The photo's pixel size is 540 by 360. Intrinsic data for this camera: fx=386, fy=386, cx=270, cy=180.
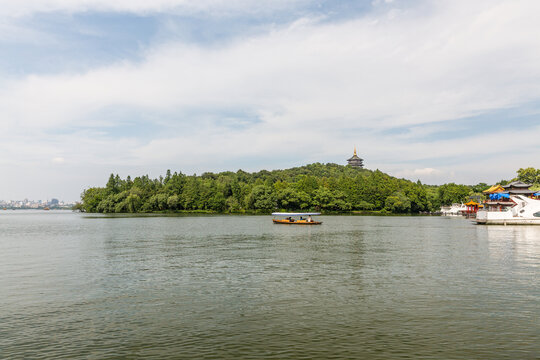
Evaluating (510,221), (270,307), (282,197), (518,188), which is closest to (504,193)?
(518,188)

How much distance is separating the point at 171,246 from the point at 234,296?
85.9ft

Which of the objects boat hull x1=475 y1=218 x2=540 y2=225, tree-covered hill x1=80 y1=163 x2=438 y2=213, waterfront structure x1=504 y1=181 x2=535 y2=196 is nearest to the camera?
boat hull x1=475 y1=218 x2=540 y2=225

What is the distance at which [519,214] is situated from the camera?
289ft

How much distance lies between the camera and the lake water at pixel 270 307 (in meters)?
14.0

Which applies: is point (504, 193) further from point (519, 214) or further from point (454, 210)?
point (454, 210)

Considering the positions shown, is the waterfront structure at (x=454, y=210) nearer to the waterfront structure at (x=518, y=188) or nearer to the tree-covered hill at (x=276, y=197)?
the tree-covered hill at (x=276, y=197)

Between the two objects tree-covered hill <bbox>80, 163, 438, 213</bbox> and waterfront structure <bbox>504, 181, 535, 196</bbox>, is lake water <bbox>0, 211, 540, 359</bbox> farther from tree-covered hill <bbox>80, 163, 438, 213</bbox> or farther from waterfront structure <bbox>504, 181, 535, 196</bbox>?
tree-covered hill <bbox>80, 163, 438, 213</bbox>

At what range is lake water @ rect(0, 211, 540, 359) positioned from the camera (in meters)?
14.0

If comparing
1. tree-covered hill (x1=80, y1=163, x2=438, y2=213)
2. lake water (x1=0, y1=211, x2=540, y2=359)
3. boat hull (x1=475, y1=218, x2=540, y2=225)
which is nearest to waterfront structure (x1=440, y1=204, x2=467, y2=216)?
tree-covered hill (x1=80, y1=163, x2=438, y2=213)

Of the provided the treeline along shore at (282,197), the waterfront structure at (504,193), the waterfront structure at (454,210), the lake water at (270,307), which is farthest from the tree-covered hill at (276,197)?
the lake water at (270,307)

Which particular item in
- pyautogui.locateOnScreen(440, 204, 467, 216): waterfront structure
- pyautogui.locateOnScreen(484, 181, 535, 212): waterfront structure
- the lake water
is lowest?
the lake water

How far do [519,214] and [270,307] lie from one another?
8945cm

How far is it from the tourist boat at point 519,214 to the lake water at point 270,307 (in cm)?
6012

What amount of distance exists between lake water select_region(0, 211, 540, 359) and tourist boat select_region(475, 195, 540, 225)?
60118mm
